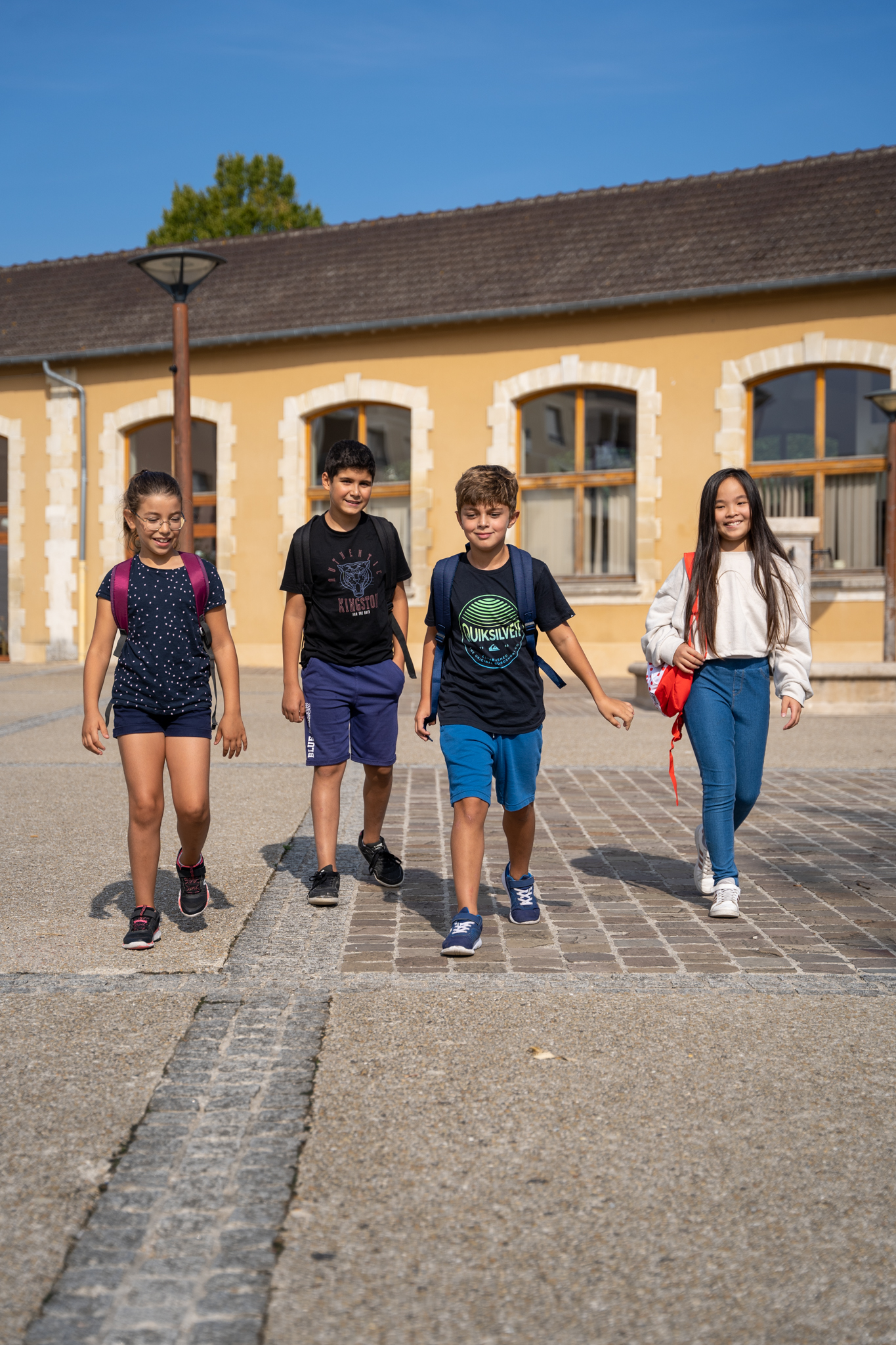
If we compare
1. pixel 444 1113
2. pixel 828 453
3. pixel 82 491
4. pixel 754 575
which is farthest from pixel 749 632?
pixel 82 491

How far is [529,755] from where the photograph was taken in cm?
453

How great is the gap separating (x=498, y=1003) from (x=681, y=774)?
5.21 metres

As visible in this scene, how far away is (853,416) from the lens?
17203 mm

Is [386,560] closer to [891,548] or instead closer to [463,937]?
[463,937]

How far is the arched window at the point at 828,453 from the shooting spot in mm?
17141

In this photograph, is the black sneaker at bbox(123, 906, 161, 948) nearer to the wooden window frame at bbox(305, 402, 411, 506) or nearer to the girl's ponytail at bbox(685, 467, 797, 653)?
the girl's ponytail at bbox(685, 467, 797, 653)

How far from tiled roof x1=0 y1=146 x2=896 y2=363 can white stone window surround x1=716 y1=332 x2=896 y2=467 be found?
2.90 ft

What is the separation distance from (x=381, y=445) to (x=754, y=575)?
1537 centimetres

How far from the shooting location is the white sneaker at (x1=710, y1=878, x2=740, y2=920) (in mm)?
4734

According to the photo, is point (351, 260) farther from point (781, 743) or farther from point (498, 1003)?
point (498, 1003)

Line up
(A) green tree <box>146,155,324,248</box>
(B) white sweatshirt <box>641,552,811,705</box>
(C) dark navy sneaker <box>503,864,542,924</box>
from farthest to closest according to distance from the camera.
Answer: (A) green tree <box>146,155,324,248</box>
(B) white sweatshirt <box>641,552,811,705</box>
(C) dark navy sneaker <box>503,864,542,924</box>

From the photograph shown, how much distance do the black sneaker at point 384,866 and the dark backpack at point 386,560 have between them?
2.49ft

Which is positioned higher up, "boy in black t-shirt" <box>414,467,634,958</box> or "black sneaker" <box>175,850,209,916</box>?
Result: "boy in black t-shirt" <box>414,467,634,958</box>

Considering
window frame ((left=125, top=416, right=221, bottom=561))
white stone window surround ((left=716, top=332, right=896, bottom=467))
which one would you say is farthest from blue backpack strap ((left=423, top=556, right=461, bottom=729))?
window frame ((left=125, top=416, right=221, bottom=561))
